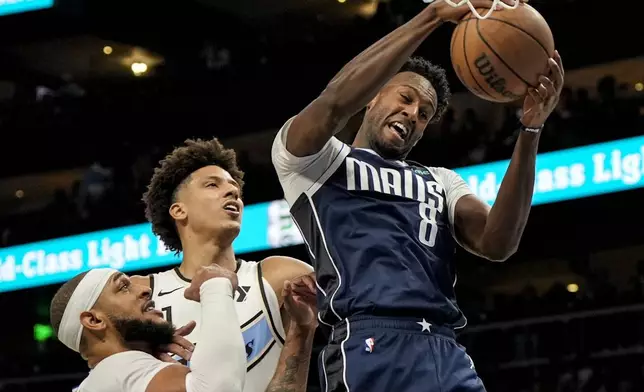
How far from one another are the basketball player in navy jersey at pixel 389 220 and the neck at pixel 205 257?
852 millimetres

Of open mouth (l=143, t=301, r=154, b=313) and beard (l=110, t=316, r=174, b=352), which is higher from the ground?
open mouth (l=143, t=301, r=154, b=313)

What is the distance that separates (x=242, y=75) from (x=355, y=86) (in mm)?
11683

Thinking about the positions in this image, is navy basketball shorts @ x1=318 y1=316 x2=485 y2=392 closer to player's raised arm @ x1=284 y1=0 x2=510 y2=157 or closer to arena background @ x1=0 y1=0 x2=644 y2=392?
player's raised arm @ x1=284 y1=0 x2=510 y2=157

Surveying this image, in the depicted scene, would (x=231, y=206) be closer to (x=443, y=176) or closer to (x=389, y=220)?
(x=443, y=176)

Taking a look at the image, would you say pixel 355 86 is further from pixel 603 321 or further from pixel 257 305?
pixel 603 321

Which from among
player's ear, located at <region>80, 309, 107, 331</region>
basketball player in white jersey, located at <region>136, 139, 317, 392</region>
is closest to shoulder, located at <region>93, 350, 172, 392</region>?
player's ear, located at <region>80, 309, 107, 331</region>

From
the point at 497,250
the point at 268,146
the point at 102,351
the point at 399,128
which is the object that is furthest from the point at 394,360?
the point at 268,146

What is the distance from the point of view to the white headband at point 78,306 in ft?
11.6

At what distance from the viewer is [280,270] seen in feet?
13.8

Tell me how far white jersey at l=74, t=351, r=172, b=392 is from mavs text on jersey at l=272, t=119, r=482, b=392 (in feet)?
1.73

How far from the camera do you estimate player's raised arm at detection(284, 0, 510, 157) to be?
122 inches

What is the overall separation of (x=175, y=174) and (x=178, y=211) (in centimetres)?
17

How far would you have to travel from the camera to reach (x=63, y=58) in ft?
60.6

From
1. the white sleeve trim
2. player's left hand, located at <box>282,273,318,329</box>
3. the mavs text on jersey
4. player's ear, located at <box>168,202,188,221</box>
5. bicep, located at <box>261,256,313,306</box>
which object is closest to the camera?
the mavs text on jersey
